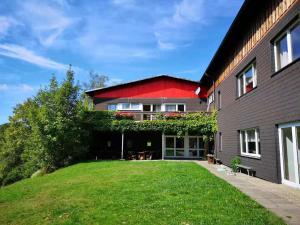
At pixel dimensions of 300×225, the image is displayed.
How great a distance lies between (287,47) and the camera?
28.7ft

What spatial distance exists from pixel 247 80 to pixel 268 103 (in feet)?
10.7

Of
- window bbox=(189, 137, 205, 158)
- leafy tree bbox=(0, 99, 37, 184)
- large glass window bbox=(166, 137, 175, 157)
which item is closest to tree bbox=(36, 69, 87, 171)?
large glass window bbox=(166, 137, 175, 157)

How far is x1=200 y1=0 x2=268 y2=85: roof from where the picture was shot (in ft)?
35.5

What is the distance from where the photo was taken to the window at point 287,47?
26.7ft

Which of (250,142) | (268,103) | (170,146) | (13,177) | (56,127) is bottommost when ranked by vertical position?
(13,177)

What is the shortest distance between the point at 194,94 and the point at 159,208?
2060 cm

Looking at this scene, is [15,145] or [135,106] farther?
[15,145]

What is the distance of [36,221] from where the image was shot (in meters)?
6.08

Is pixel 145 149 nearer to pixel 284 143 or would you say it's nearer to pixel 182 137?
pixel 182 137

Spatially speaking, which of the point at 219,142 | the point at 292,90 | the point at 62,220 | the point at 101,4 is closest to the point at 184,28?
the point at 101,4

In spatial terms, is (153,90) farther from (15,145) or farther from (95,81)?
(95,81)

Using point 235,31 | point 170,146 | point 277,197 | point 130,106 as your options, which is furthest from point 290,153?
point 130,106

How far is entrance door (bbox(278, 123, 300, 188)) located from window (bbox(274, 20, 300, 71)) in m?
2.10

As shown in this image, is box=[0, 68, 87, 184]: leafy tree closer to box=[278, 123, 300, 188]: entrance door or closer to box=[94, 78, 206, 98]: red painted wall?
box=[94, 78, 206, 98]: red painted wall
